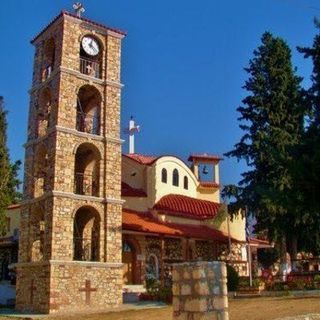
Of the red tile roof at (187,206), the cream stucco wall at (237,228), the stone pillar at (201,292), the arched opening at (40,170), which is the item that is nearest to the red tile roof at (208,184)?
the red tile roof at (187,206)

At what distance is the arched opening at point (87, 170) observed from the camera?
27.9 meters

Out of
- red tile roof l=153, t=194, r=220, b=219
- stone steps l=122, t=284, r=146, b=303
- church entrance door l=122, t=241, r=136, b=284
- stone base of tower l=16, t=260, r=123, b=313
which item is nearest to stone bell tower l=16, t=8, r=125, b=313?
stone base of tower l=16, t=260, r=123, b=313

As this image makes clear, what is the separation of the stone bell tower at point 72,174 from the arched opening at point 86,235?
0.05 meters

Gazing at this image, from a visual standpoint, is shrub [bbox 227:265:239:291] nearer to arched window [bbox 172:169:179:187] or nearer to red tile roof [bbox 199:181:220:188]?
arched window [bbox 172:169:179:187]

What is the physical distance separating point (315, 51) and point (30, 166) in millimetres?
15458

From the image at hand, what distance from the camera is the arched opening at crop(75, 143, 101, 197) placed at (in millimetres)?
27875

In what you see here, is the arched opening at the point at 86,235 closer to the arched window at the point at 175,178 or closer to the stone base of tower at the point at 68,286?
the stone base of tower at the point at 68,286

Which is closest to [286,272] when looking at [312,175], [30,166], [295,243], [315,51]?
[295,243]

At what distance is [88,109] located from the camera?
30.1 m

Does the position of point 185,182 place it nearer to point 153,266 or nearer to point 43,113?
point 153,266

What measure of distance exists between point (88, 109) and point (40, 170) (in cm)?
447

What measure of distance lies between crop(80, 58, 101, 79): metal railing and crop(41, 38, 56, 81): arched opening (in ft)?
6.03

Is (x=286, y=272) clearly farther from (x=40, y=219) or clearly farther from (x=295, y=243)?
(x=40, y=219)

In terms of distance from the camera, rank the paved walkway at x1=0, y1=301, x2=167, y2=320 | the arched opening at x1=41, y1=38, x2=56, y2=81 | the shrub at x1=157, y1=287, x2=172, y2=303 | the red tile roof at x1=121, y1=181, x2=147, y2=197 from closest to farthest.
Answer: the paved walkway at x1=0, y1=301, x2=167, y2=320 → the shrub at x1=157, y1=287, x2=172, y2=303 → the arched opening at x1=41, y1=38, x2=56, y2=81 → the red tile roof at x1=121, y1=181, x2=147, y2=197
